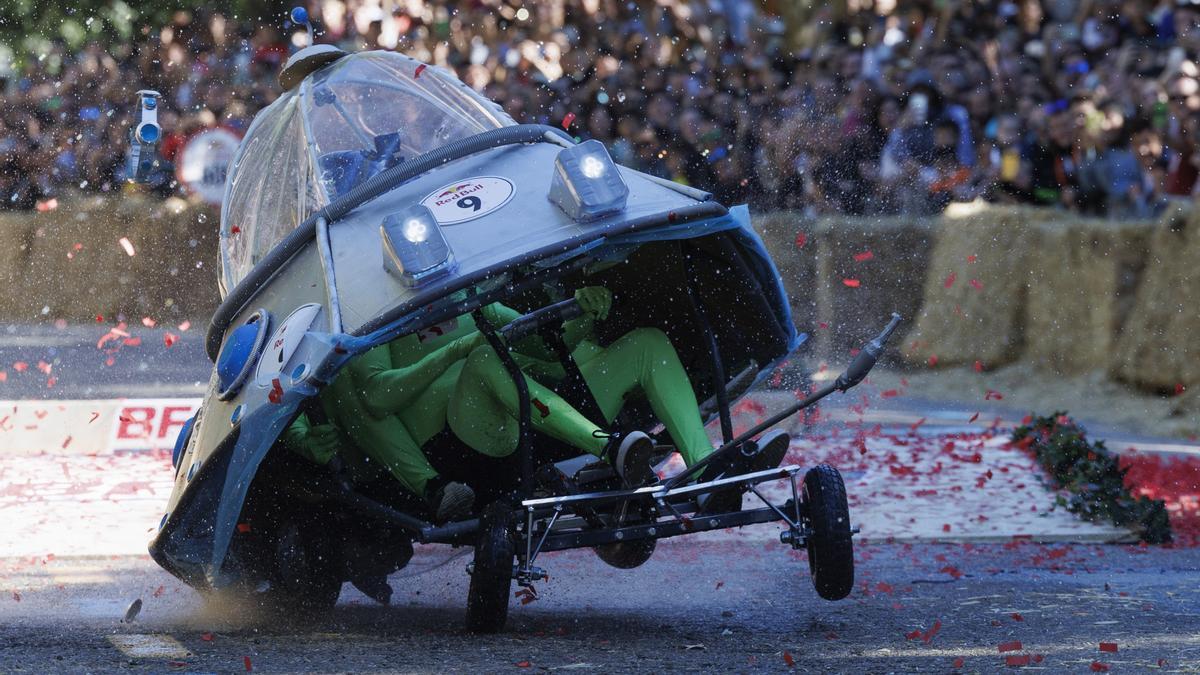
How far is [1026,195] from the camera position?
13008mm

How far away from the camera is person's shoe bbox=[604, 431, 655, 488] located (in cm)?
568

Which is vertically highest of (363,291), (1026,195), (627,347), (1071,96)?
(363,291)

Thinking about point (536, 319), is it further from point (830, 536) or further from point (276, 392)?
point (830, 536)

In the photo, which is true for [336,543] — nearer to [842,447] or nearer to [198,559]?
[198,559]

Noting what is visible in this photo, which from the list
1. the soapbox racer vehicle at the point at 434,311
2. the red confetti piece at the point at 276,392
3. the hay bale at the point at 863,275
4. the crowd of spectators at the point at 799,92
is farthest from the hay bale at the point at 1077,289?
the red confetti piece at the point at 276,392

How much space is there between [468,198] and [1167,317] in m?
7.38

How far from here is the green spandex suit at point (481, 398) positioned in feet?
19.8

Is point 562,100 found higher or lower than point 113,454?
higher

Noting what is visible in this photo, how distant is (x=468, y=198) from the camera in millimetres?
5938

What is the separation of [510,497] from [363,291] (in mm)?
976

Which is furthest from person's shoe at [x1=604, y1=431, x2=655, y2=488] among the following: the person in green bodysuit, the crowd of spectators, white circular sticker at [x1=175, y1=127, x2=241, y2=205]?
the crowd of spectators

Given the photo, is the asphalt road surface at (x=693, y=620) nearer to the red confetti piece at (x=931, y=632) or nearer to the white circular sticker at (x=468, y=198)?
the red confetti piece at (x=931, y=632)

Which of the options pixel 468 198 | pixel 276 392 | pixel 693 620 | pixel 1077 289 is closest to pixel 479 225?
pixel 468 198

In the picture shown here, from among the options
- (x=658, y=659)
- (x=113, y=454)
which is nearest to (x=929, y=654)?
(x=658, y=659)
